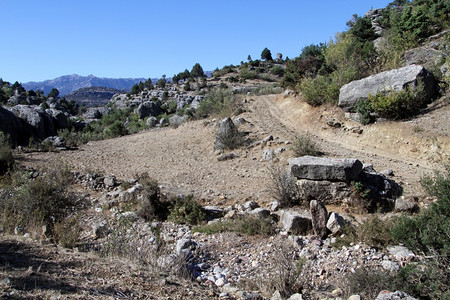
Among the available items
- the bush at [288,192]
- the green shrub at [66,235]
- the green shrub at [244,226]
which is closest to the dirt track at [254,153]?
the bush at [288,192]

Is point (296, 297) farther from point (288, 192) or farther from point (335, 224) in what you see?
point (288, 192)

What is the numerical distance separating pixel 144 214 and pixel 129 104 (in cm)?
4080

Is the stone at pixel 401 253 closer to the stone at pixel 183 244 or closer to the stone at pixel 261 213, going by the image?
the stone at pixel 261 213

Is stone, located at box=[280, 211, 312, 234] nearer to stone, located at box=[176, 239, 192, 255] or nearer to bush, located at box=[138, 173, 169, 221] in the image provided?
stone, located at box=[176, 239, 192, 255]

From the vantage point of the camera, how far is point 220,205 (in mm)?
7879

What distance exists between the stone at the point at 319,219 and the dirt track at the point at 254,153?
1945 millimetres

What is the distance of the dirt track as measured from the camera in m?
8.60

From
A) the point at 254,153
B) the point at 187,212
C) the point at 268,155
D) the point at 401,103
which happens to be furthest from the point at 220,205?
the point at 401,103

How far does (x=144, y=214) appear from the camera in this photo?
748 cm

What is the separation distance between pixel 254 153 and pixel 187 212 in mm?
4424

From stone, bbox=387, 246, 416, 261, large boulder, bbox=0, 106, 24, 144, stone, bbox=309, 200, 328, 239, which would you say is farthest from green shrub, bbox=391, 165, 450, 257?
large boulder, bbox=0, 106, 24, 144

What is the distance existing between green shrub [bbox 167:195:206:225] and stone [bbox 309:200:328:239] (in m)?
2.42

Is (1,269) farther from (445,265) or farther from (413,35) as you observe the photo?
(413,35)

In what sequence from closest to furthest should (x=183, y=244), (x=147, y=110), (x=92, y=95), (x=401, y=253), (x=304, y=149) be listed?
(x=401, y=253) < (x=183, y=244) < (x=304, y=149) < (x=147, y=110) < (x=92, y=95)
